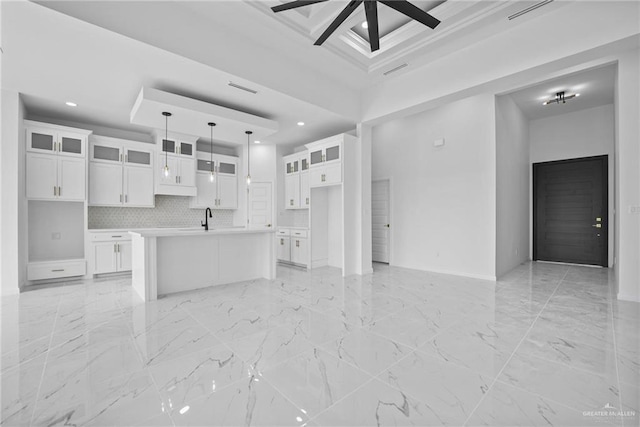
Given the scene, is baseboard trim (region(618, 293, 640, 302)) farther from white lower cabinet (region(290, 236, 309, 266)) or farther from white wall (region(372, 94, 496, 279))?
white lower cabinet (region(290, 236, 309, 266))

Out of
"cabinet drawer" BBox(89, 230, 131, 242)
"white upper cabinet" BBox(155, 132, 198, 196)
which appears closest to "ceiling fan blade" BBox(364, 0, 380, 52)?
"white upper cabinet" BBox(155, 132, 198, 196)

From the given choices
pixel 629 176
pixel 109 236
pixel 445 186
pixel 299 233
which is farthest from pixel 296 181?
pixel 629 176

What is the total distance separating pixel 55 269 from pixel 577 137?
10.8 metres

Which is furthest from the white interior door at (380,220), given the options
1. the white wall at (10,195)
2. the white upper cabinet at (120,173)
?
the white wall at (10,195)

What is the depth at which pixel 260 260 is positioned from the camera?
5.21 metres

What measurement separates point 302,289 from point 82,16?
3981 millimetres

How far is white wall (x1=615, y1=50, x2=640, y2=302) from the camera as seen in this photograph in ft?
12.3

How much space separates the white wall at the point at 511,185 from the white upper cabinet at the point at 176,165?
6.06m

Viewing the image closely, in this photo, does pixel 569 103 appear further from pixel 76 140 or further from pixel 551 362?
pixel 76 140

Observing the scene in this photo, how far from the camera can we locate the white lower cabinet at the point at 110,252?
5.25 meters

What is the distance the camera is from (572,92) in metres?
5.68

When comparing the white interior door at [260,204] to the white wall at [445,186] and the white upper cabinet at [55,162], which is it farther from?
the white upper cabinet at [55,162]

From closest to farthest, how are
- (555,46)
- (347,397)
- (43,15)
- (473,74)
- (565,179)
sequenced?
(347,397) → (43,15) → (555,46) → (473,74) → (565,179)

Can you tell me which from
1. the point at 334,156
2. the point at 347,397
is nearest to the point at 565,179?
the point at 334,156
